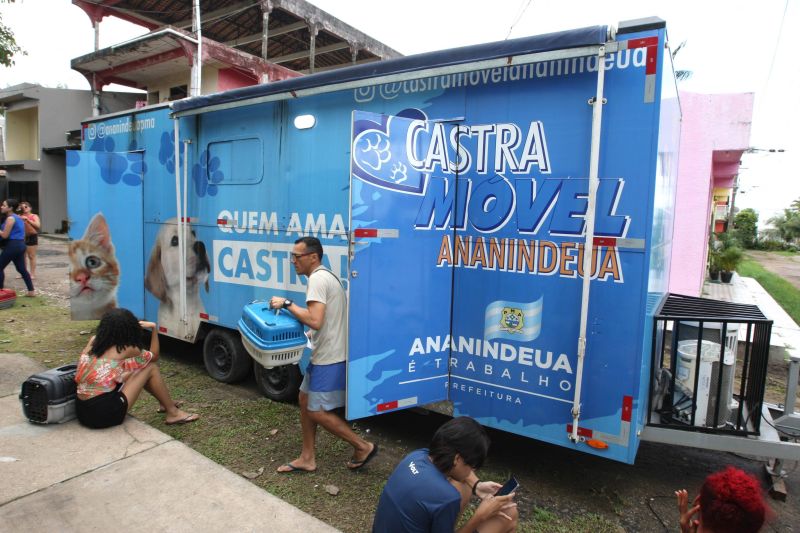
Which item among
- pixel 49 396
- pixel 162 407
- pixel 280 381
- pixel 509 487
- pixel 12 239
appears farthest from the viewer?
pixel 12 239

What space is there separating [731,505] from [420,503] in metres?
1.12

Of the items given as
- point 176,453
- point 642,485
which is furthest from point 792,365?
point 176,453

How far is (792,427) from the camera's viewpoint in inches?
148

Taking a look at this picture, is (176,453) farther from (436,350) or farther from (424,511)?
(424,511)

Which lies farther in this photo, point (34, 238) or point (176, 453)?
point (34, 238)

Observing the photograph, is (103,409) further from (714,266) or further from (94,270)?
(714,266)

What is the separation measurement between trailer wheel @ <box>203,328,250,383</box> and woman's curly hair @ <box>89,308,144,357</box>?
154cm

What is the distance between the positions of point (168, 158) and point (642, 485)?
5.69 meters

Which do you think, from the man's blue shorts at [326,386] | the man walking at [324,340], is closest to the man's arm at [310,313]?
the man walking at [324,340]

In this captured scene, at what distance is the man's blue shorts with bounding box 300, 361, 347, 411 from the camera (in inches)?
145

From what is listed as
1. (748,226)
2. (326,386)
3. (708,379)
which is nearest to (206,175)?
(326,386)

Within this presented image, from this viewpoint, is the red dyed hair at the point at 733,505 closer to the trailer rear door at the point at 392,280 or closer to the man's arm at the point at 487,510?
the man's arm at the point at 487,510

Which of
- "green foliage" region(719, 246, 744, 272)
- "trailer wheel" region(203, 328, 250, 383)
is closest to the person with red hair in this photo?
"trailer wheel" region(203, 328, 250, 383)

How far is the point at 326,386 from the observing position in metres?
3.69
